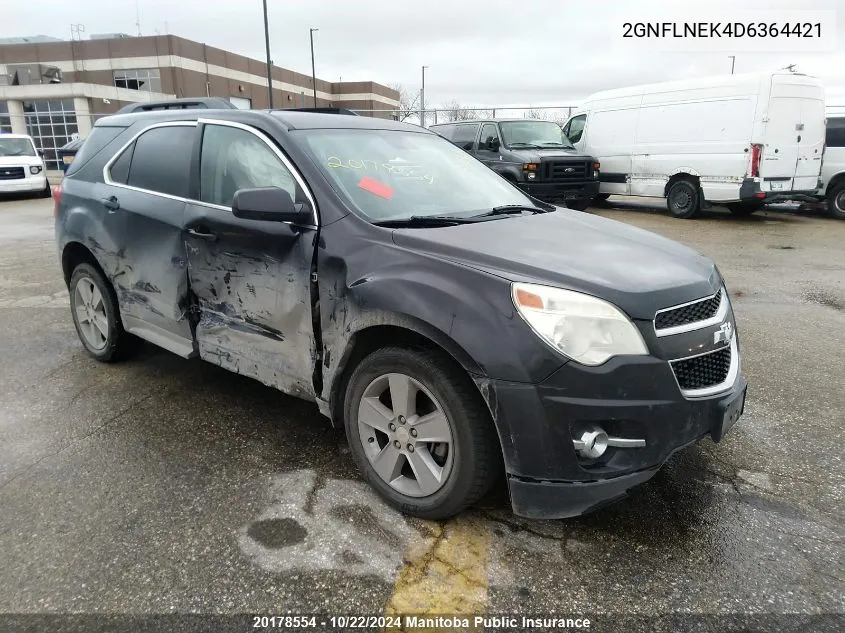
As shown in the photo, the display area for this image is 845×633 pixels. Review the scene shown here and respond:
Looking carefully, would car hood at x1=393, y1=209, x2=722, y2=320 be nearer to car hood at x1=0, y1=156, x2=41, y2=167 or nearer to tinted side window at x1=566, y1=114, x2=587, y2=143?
tinted side window at x1=566, y1=114, x2=587, y2=143

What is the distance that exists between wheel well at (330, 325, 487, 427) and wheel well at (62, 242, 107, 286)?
7.73 ft

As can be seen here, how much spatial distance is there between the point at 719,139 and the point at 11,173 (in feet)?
58.1

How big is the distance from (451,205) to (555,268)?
1008 millimetres

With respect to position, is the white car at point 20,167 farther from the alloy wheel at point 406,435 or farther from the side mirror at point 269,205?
the alloy wheel at point 406,435

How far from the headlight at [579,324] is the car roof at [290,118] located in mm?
1735

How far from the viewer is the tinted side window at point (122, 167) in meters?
4.16

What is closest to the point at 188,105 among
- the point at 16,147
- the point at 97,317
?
the point at 97,317

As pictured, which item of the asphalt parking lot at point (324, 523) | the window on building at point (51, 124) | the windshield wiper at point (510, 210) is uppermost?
the window on building at point (51, 124)

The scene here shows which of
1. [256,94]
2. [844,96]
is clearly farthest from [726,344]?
[256,94]

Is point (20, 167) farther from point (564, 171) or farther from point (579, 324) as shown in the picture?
point (579, 324)

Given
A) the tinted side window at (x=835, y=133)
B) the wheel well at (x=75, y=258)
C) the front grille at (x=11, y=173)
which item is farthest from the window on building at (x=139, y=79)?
the wheel well at (x=75, y=258)

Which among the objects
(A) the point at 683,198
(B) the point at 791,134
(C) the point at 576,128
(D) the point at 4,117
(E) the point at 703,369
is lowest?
(A) the point at 683,198

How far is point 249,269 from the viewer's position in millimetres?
3215

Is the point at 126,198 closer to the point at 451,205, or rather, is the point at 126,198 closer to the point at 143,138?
the point at 143,138
